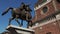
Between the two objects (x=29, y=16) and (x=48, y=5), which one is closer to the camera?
(x=29, y=16)

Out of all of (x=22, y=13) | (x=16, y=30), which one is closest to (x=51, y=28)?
(x=22, y=13)

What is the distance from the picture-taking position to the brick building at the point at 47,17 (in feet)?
62.7

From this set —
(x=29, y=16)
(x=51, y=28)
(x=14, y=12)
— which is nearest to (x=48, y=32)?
(x=51, y=28)

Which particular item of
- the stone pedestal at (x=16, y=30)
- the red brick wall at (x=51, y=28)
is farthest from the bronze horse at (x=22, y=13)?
the red brick wall at (x=51, y=28)

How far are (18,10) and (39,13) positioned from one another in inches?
292

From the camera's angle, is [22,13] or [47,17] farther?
[47,17]

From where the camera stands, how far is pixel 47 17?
20.2 metres

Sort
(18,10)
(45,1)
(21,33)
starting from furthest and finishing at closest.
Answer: (45,1)
(18,10)
(21,33)

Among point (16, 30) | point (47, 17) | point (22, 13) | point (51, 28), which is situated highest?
point (47, 17)

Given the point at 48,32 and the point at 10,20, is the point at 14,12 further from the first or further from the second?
the point at 48,32

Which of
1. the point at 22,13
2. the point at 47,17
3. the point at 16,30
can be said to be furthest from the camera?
the point at 47,17

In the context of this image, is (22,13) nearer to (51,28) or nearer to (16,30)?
(16,30)

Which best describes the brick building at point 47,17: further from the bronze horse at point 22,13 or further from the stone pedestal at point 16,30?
the stone pedestal at point 16,30

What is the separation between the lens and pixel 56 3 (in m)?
21.6
